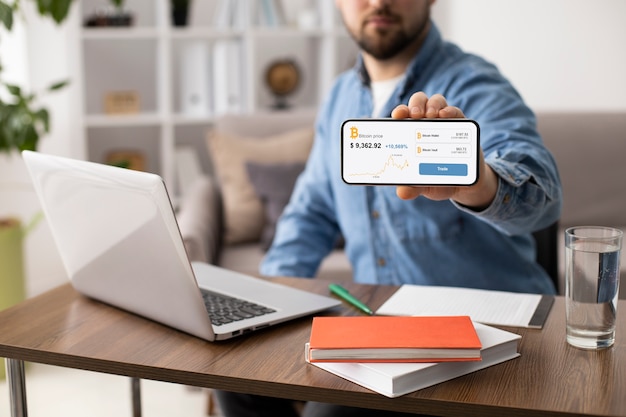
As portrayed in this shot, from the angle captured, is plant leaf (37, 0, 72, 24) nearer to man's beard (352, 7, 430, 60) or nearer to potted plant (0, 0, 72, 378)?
potted plant (0, 0, 72, 378)

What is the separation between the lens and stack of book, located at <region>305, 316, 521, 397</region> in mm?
887

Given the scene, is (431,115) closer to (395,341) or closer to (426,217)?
(395,341)

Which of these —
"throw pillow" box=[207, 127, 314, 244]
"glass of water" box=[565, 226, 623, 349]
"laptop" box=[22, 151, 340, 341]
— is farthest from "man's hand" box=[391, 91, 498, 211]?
"throw pillow" box=[207, 127, 314, 244]

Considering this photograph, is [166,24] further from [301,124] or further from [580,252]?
[580,252]

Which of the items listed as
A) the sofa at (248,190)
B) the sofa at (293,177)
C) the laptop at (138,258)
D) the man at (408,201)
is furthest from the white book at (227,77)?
the laptop at (138,258)

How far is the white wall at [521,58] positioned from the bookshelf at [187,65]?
11 cm

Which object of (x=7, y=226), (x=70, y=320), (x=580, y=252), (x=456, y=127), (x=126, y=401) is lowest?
(x=126, y=401)

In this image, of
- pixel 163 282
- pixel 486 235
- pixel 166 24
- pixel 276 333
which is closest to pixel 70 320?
pixel 163 282

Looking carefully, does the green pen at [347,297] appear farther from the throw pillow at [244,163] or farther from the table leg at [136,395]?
the throw pillow at [244,163]

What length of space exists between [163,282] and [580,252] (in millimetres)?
513

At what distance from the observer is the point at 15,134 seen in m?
2.53

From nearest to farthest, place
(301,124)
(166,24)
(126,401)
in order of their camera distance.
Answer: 1. (126,401)
2. (301,124)
3. (166,24)

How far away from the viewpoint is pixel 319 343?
0.94 metres

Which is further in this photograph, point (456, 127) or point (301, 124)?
point (301, 124)
